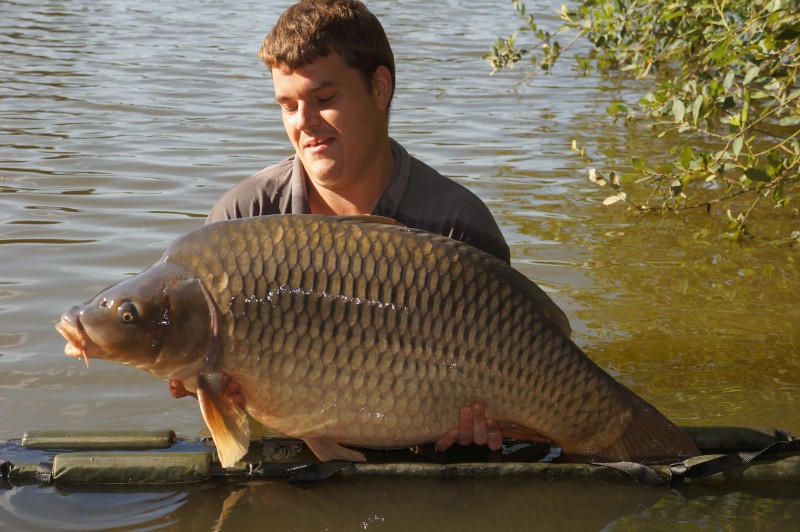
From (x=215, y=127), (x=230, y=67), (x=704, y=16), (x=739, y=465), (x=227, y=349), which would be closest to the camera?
(x=227, y=349)

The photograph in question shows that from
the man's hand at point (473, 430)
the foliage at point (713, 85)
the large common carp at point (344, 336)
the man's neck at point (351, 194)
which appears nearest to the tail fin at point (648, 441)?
the large common carp at point (344, 336)

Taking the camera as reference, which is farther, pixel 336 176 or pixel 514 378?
pixel 336 176

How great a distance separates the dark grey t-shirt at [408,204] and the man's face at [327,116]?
105mm

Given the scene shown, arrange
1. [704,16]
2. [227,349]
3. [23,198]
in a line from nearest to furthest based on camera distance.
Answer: [227,349] → [704,16] → [23,198]

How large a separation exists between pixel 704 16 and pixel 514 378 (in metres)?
2.90

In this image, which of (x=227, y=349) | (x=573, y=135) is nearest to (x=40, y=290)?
(x=227, y=349)

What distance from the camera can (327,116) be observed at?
2.97 metres

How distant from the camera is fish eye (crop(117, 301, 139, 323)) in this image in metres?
2.33

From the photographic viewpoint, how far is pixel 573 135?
7.09 m

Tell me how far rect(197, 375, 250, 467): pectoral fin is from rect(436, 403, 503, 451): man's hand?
45cm

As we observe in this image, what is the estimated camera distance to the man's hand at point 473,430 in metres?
2.46

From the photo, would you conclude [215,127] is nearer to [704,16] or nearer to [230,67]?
[230,67]

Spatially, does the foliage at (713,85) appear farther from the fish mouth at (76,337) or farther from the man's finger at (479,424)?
the fish mouth at (76,337)

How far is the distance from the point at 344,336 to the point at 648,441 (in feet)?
2.29
